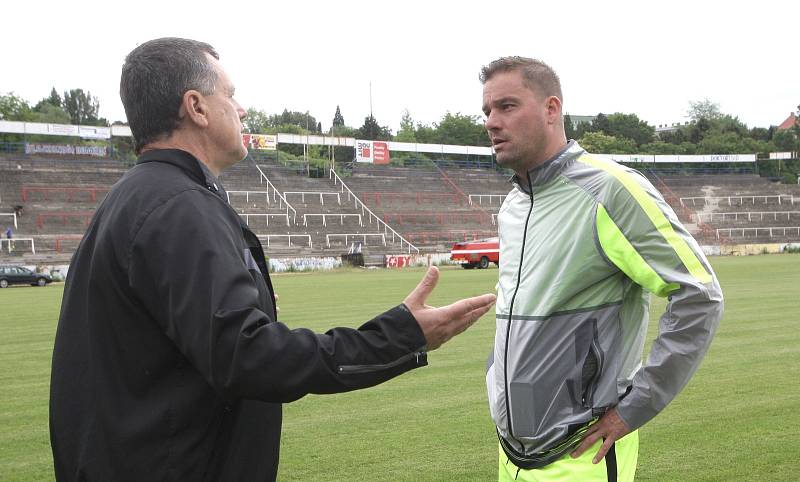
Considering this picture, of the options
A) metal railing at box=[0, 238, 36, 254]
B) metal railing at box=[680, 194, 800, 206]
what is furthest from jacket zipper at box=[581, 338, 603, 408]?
metal railing at box=[680, 194, 800, 206]

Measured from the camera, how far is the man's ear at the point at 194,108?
8.00 feet

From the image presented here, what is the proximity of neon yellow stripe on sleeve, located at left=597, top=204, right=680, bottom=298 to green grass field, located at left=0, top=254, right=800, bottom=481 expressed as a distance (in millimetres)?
3370

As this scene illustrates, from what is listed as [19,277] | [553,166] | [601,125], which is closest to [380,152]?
[19,277]

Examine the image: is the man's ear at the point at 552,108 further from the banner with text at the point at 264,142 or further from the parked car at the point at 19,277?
the banner with text at the point at 264,142

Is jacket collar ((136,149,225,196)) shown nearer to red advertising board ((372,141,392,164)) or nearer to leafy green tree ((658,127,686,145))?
red advertising board ((372,141,392,164))

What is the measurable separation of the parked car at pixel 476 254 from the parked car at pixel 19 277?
21.1 m

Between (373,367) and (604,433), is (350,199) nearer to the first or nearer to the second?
(604,433)

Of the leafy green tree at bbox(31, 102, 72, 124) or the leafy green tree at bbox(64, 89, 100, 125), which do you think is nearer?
the leafy green tree at bbox(31, 102, 72, 124)

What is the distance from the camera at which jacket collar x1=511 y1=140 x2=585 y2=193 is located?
3.45m

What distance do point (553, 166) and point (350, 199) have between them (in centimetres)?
5788

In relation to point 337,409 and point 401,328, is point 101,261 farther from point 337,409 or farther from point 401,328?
point 337,409

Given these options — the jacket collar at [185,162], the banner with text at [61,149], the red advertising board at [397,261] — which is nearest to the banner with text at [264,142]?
the banner with text at [61,149]

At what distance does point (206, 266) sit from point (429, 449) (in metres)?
5.10

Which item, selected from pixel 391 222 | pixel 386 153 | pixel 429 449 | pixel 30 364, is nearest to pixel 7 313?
pixel 30 364
